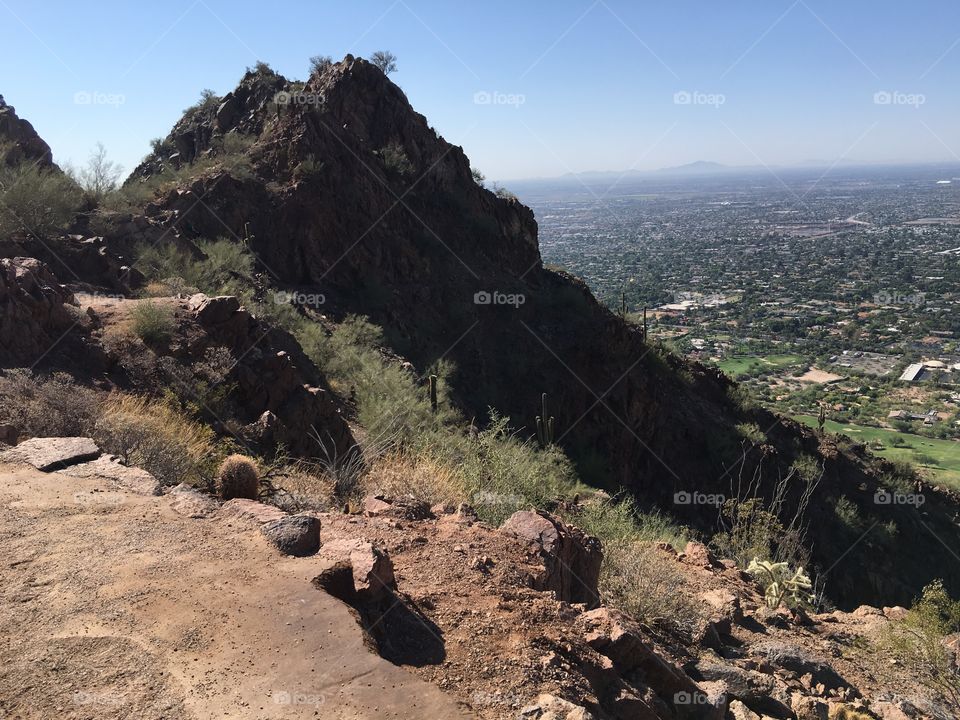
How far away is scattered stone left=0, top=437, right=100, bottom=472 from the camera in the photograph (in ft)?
21.3

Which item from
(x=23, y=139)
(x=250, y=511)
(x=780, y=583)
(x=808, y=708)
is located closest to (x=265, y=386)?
(x=250, y=511)

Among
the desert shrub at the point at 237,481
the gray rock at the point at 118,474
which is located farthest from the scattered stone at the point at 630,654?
the gray rock at the point at 118,474

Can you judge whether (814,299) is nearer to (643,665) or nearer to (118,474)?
(643,665)

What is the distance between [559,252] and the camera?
102 m

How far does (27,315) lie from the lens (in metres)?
9.06

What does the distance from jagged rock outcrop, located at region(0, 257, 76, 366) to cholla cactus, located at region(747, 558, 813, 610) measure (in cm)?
994

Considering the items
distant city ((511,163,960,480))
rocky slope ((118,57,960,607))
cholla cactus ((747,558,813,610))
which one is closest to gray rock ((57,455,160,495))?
cholla cactus ((747,558,813,610))

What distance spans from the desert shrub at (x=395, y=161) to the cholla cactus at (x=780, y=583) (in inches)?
744

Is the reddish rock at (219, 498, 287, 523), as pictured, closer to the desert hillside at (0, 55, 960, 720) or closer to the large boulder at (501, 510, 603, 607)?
the desert hillside at (0, 55, 960, 720)

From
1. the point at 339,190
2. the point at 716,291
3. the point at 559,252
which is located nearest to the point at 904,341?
the point at 716,291

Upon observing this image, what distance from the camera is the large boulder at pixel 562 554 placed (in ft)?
19.4

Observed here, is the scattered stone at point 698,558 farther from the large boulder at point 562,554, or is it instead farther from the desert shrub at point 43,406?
the desert shrub at point 43,406

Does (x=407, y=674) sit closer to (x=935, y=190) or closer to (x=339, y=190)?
(x=339, y=190)

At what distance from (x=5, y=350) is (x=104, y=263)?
5.48 metres
